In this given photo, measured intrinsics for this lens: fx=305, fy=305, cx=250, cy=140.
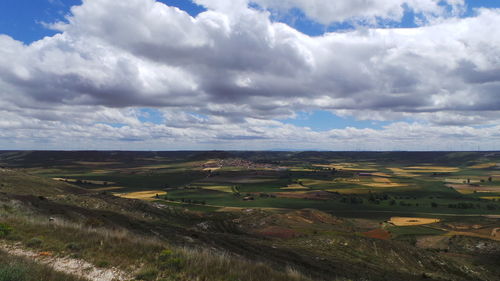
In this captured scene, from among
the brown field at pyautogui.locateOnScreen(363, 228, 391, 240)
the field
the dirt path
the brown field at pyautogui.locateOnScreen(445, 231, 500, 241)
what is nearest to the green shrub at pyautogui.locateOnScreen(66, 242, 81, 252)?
the field

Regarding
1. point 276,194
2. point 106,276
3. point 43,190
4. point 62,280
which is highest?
point 62,280

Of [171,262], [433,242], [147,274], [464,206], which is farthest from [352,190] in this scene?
[147,274]

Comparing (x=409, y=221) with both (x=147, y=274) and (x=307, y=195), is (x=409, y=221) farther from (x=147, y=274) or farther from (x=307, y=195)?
(x=147, y=274)

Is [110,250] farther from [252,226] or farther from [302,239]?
[252,226]

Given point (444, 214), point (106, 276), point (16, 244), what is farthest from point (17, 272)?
point (444, 214)

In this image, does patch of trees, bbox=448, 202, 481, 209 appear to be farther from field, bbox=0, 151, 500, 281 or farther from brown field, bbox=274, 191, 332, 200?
brown field, bbox=274, 191, 332, 200

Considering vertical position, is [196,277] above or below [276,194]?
above
